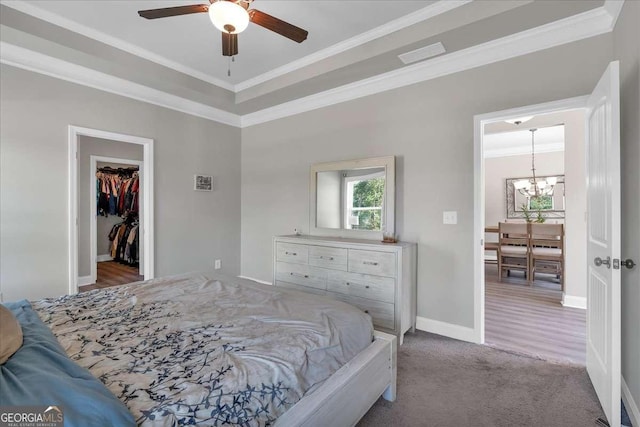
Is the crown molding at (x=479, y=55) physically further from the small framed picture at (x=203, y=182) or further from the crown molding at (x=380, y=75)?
the small framed picture at (x=203, y=182)

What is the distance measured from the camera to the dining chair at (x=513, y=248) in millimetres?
4910

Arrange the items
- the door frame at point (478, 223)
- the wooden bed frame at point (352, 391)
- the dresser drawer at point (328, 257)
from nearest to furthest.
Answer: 1. the wooden bed frame at point (352, 391)
2. the door frame at point (478, 223)
3. the dresser drawer at point (328, 257)

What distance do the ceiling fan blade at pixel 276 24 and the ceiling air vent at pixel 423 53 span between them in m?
1.18

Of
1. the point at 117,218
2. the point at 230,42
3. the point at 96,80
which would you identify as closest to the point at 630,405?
the point at 230,42

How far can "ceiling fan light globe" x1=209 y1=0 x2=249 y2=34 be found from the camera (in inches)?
67.6

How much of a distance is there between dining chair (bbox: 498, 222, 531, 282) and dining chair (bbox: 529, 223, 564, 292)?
0.09 metres

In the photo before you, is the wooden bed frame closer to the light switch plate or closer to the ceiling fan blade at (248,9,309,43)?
the light switch plate

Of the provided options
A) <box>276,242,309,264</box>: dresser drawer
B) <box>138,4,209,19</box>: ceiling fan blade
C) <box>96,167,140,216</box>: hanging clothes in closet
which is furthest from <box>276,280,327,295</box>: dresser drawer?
<box>96,167,140,216</box>: hanging clothes in closet

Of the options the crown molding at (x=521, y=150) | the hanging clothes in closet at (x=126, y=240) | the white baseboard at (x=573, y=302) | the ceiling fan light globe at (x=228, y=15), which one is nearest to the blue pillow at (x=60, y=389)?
the ceiling fan light globe at (x=228, y=15)

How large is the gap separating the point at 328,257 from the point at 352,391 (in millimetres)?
1732

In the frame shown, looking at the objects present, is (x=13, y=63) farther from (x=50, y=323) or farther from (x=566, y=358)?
(x=566, y=358)

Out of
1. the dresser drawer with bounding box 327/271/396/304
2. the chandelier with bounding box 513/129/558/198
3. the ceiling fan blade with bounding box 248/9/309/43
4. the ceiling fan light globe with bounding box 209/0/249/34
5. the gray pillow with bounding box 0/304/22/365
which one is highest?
the ceiling fan blade with bounding box 248/9/309/43

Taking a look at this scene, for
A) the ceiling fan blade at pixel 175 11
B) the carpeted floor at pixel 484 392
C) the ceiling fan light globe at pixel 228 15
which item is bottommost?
the carpeted floor at pixel 484 392

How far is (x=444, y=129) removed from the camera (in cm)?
292
